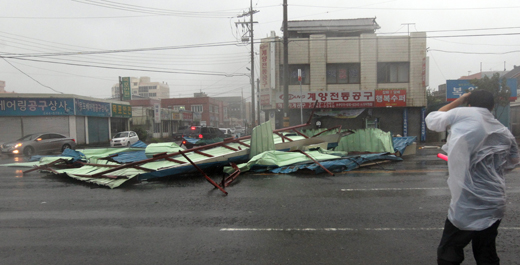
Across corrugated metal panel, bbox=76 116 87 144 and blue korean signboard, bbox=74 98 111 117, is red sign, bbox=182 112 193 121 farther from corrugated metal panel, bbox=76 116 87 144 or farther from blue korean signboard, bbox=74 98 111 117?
corrugated metal panel, bbox=76 116 87 144

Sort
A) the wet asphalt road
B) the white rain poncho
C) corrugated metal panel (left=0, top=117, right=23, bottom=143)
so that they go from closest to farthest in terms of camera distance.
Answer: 1. the white rain poncho
2. the wet asphalt road
3. corrugated metal panel (left=0, top=117, right=23, bottom=143)

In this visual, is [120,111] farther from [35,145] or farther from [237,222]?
[237,222]

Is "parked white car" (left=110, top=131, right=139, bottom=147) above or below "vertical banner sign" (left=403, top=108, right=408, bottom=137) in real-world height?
below

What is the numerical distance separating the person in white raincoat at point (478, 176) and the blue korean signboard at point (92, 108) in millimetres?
30246

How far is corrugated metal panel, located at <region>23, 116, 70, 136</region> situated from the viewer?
Answer: 1051 inches

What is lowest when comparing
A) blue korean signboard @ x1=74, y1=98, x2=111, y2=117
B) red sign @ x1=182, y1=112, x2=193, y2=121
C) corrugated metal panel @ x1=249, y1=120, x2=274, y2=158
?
corrugated metal panel @ x1=249, y1=120, x2=274, y2=158

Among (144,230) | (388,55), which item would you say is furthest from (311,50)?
(144,230)

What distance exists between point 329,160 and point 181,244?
248 inches

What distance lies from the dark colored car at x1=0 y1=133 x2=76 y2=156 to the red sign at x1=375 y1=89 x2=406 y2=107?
834 inches

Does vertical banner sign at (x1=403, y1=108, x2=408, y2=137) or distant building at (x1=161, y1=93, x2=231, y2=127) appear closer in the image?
vertical banner sign at (x1=403, y1=108, x2=408, y2=137)

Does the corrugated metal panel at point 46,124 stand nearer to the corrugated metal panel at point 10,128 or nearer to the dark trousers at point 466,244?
the corrugated metal panel at point 10,128

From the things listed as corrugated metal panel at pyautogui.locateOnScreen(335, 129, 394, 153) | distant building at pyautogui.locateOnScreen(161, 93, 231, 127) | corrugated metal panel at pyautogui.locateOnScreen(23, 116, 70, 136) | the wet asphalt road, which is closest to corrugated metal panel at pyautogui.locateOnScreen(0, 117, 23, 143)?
corrugated metal panel at pyautogui.locateOnScreen(23, 116, 70, 136)

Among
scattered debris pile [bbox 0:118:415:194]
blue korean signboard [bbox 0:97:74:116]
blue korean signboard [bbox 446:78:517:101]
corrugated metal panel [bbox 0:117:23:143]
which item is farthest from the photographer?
corrugated metal panel [bbox 0:117:23:143]

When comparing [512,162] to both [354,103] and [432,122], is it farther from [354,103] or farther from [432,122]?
[354,103]
